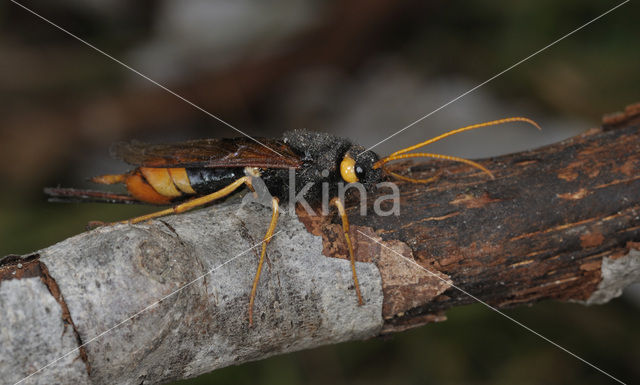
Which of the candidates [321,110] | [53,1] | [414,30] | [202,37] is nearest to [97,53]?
[53,1]

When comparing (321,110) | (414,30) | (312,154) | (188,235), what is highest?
(414,30)

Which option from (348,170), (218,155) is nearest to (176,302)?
(218,155)

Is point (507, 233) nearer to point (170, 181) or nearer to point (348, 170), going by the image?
point (348, 170)

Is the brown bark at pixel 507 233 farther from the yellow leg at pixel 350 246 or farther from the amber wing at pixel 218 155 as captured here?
the amber wing at pixel 218 155

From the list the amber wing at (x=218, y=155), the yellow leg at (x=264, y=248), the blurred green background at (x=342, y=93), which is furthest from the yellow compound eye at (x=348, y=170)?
the blurred green background at (x=342, y=93)

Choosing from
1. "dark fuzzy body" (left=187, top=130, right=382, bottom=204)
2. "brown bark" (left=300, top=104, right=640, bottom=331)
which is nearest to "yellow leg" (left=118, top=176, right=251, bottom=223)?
"dark fuzzy body" (left=187, top=130, right=382, bottom=204)

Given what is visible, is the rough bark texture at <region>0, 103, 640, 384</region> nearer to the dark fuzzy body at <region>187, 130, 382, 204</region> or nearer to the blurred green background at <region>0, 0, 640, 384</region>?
the dark fuzzy body at <region>187, 130, 382, 204</region>

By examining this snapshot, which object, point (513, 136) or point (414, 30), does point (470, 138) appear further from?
point (414, 30)
